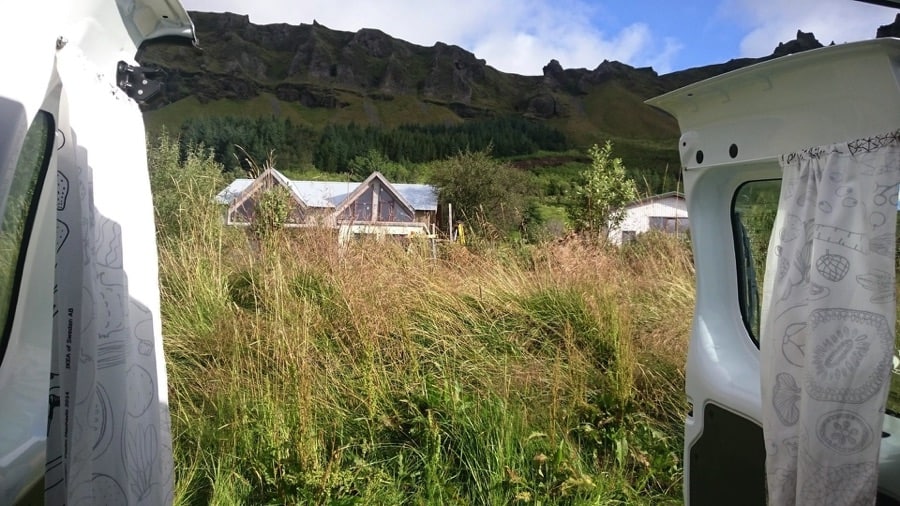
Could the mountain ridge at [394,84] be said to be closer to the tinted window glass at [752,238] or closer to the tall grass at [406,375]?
the tall grass at [406,375]

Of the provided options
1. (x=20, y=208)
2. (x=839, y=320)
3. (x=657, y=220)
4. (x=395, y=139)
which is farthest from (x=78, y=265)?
(x=395, y=139)

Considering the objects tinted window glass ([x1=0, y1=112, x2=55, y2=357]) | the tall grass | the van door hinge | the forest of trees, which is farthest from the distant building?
the forest of trees

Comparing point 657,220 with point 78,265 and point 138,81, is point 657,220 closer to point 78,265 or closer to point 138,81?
point 138,81

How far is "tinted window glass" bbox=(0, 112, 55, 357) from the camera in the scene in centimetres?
101

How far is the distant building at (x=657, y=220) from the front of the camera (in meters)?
6.22

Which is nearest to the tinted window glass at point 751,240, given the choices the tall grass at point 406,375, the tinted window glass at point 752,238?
the tinted window glass at point 752,238

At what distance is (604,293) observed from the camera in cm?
424

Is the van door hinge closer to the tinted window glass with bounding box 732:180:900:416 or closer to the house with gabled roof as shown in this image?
the tinted window glass with bounding box 732:180:900:416

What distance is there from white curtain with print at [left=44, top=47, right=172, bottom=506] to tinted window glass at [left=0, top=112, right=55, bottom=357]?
0.12 metres

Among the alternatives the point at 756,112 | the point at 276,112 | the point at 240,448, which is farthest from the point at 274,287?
the point at 276,112

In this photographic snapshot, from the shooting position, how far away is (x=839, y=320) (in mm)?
1131

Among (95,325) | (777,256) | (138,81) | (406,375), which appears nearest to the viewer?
(95,325)

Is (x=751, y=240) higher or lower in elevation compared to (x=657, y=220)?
lower

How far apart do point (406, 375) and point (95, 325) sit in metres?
2.25
